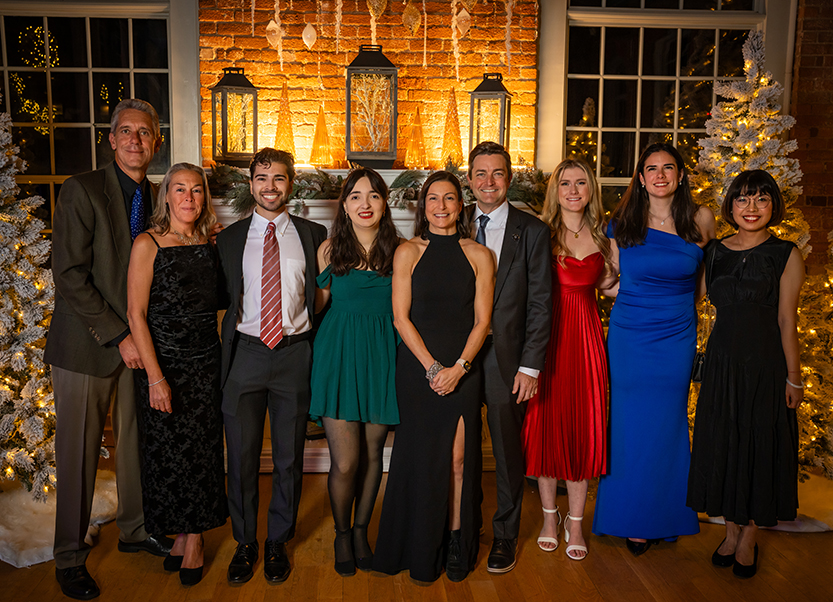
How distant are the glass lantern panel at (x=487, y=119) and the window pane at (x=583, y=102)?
3.44 ft

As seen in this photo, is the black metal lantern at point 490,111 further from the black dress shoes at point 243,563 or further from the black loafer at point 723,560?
the black dress shoes at point 243,563

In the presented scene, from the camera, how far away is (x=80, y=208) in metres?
2.50

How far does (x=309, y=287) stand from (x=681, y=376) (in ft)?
5.59

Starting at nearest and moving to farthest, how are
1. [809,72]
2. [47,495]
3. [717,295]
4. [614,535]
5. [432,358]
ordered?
[432,358] < [717,295] < [614,535] < [47,495] < [809,72]

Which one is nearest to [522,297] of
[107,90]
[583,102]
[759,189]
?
[759,189]

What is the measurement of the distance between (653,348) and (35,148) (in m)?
4.59

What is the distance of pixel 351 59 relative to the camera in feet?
14.8

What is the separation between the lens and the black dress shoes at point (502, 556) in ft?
8.76

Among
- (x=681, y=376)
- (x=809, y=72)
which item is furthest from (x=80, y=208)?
(x=809, y=72)

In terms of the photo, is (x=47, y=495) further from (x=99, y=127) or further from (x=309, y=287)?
(x=99, y=127)

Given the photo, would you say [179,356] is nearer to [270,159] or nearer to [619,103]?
[270,159]

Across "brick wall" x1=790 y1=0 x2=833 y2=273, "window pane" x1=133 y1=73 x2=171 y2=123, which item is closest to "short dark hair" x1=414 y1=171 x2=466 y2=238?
"window pane" x1=133 y1=73 x2=171 y2=123

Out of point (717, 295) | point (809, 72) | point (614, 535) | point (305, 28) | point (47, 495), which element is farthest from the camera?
point (809, 72)

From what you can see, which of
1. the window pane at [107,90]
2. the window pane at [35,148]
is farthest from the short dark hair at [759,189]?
the window pane at [35,148]
